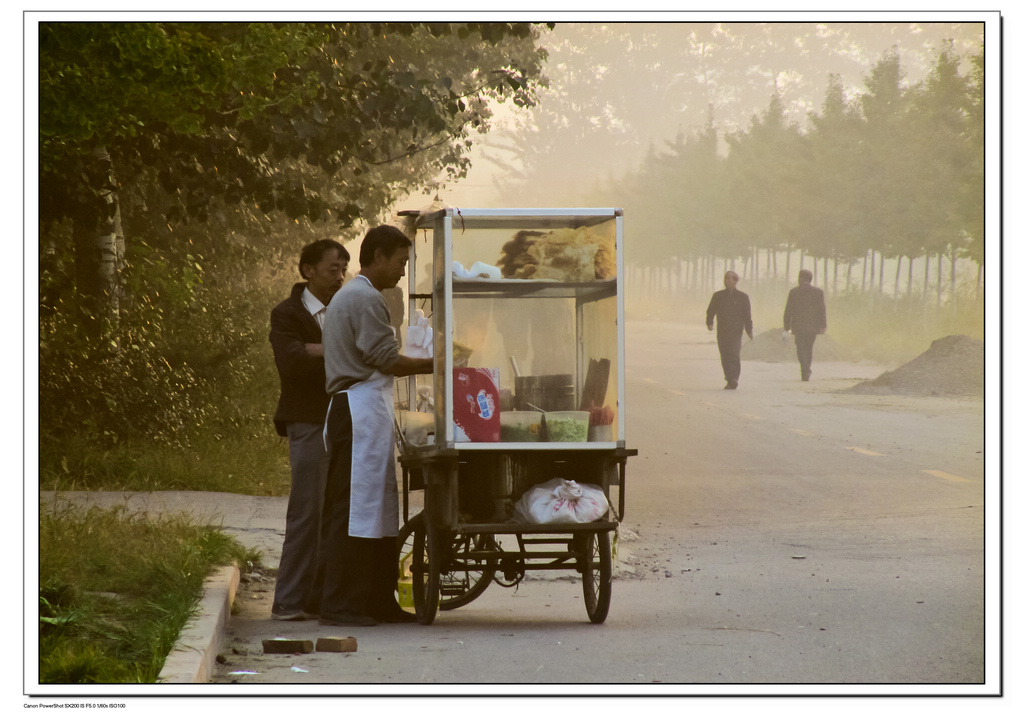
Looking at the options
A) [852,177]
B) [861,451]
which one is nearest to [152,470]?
[861,451]

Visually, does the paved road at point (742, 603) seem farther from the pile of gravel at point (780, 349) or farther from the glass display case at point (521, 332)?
the pile of gravel at point (780, 349)

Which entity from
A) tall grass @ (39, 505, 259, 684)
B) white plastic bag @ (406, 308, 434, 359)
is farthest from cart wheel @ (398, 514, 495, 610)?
tall grass @ (39, 505, 259, 684)

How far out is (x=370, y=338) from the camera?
714 cm

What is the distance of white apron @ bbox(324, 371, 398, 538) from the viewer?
7.20 metres

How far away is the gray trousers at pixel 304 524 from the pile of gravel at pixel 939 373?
18.4m

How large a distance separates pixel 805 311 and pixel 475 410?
18.1 meters

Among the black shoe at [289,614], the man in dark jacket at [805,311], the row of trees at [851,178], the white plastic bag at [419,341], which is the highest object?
the row of trees at [851,178]

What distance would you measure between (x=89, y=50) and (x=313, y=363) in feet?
6.85

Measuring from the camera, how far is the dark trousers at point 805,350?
26747mm

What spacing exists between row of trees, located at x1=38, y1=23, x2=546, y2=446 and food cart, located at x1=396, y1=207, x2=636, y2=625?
1.91 meters

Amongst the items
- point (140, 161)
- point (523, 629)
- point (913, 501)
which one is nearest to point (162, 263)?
point (140, 161)

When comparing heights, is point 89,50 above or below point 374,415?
above

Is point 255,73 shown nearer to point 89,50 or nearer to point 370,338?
point 89,50

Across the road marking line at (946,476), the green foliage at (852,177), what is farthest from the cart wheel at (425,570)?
the green foliage at (852,177)
